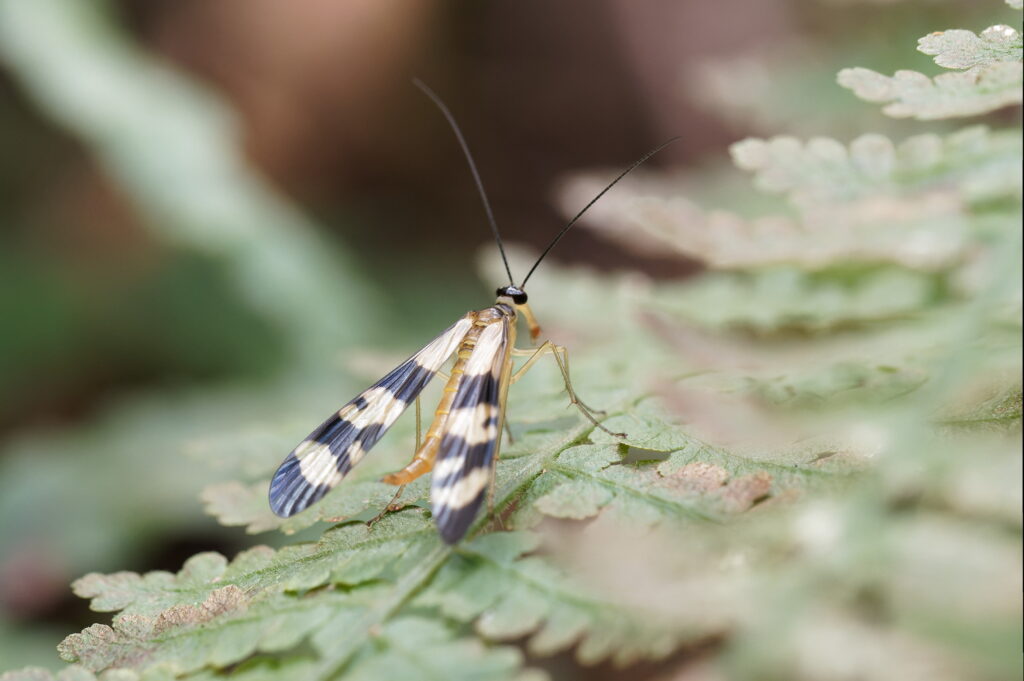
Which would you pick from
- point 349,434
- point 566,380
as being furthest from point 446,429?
point 566,380

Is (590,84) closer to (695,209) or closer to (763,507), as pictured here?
(695,209)

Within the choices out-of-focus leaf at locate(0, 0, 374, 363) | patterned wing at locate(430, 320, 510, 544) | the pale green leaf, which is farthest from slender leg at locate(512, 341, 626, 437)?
out-of-focus leaf at locate(0, 0, 374, 363)

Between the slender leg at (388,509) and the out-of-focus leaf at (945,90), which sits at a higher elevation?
the out-of-focus leaf at (945,90)

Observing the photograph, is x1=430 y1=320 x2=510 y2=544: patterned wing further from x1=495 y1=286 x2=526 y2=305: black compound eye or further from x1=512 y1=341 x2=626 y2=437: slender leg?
x1=495 y1=286 x2=526 y2=305: black compound eye

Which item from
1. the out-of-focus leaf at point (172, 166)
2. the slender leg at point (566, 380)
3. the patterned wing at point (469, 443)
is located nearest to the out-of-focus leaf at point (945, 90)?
the slender leg at point (566, 380)

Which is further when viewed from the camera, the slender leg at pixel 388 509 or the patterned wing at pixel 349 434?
the patterned wing at pixel 349 434

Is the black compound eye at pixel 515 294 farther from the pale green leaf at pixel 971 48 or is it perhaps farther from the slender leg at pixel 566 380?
the pale green leaf at pixel 971 48
